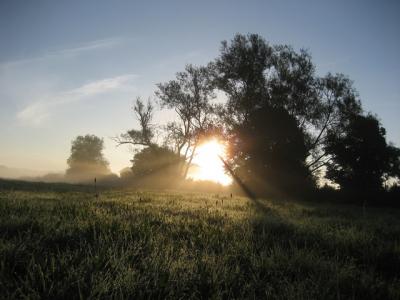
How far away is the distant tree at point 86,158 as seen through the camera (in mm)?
100506

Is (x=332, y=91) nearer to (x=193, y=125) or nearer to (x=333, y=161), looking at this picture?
(x=333, y=161)

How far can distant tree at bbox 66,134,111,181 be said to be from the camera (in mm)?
100506

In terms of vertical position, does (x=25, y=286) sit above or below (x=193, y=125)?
below

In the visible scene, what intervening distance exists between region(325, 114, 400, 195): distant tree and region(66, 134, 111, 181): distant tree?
262 ft

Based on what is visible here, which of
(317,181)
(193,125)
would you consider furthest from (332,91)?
(193,125)

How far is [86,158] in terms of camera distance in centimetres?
10188

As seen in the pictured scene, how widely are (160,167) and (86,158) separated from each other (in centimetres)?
5542

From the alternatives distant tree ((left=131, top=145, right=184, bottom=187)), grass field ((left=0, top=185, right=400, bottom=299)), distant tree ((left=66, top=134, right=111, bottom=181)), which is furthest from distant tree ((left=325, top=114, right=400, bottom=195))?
distant tree ((left=66, top=134, right=111, bottom=181))

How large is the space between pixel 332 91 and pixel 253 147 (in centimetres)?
1223

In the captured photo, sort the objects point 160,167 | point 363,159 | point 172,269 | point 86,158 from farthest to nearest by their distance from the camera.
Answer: point 86,158, point 160,167, point 363,159, point 172,269

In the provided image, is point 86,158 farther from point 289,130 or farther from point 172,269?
point 172,269

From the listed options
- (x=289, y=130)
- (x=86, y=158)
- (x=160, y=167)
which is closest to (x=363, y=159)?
(x=289, y=130)

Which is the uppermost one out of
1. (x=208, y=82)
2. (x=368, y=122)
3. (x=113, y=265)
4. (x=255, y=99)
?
(x=208, y=82)

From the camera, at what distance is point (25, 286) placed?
2.79 meters
